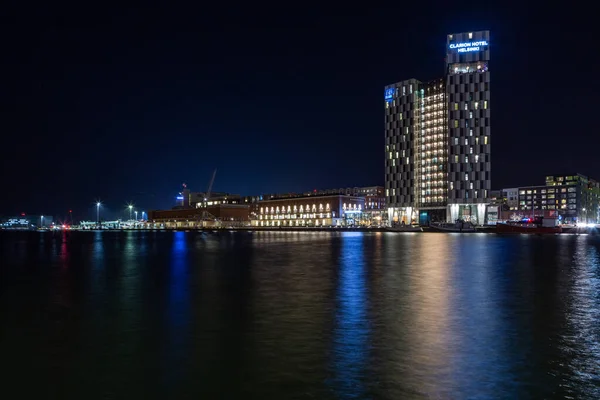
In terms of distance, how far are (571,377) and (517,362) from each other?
1.49m

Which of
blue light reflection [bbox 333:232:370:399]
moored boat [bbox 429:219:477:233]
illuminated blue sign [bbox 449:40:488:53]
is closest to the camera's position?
blue light reflection [bbox 333:232:370:399]

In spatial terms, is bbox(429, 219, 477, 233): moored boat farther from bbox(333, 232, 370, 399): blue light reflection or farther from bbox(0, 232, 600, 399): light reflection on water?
bbox(333, 232, 370, 399): blue light reflection

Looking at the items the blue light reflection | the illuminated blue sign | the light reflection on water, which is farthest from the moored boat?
the blue light reflection

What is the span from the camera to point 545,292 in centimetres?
2580

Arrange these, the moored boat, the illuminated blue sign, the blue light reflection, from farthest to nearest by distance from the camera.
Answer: the illuminated blue sign, the moored boat, the blue light reflection

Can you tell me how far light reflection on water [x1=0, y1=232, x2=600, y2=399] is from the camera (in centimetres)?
1129

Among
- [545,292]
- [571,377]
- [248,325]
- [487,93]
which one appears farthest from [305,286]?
[487,93]

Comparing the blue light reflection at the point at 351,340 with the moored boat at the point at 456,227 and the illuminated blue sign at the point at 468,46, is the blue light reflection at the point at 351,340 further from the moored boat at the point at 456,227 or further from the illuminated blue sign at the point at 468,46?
the illuminated blue sign at the point at 468,46

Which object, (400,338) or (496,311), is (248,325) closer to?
(400,338)

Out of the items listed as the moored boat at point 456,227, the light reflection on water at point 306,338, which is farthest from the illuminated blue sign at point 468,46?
the light reflection on water at point 306,338

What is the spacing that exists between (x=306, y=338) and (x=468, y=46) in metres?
194

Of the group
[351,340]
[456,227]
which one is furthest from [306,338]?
[456,227]

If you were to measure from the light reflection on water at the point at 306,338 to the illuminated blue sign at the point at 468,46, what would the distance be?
175 metres

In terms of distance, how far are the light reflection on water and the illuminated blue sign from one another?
6880 inches
